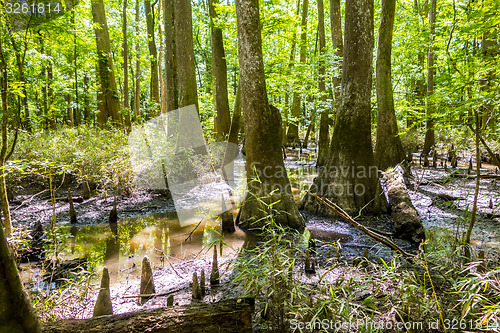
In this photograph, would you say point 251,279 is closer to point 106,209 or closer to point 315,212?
point 315,212

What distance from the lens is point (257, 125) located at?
5.73 metres

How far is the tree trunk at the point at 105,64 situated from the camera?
12758mm

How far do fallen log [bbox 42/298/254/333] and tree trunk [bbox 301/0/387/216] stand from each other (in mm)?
4700

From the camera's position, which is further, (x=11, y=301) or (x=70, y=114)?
(x=70, y=114)

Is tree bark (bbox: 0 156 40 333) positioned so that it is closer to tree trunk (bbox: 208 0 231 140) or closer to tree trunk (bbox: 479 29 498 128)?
tree trunk (bbox: 479 29 498 128)

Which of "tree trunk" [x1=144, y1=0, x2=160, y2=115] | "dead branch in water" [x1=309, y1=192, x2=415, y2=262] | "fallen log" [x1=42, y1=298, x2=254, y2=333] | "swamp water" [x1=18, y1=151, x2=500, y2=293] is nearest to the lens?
"fallen log" [x1=42, y1=298, x2=254, y2=333]

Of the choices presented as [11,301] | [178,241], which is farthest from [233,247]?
[11,301]

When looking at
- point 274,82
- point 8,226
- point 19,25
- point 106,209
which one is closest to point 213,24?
point 274,82

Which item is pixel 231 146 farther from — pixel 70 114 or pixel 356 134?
pixel 70 114

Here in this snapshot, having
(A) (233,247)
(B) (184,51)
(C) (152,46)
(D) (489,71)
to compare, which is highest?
(C) (152,46)

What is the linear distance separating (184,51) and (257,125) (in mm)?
5932

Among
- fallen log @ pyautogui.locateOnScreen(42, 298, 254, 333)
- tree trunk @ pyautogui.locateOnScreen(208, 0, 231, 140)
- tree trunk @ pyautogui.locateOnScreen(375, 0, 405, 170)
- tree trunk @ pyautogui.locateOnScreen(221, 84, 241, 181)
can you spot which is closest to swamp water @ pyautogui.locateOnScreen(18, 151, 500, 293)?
fallen log @ pyautogui.locateOnScreen(42, 298, 254, 333)

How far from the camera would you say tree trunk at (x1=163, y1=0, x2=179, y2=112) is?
10789 mm

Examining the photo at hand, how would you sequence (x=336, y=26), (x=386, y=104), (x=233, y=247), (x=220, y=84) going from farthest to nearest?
(x=336, y=26) → (x=220, y=84) → (x=386, y=104) → (x=233, y=247)
